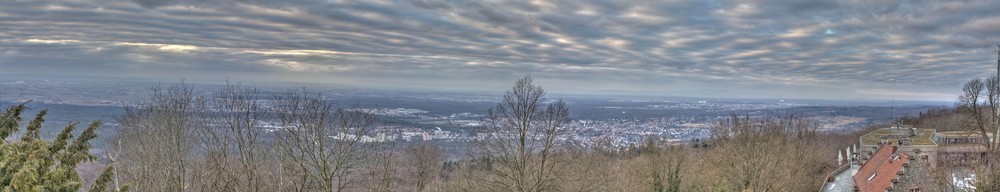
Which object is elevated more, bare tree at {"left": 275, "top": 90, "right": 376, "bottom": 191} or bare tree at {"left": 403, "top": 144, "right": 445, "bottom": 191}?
bare tree at {"left": 275, "top": 90, "right": 376, "bottom": 191}

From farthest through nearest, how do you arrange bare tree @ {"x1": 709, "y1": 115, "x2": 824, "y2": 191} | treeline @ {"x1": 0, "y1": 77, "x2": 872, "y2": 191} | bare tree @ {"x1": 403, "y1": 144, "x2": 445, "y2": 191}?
Answer: bare tree @ {"x1": 403, "y1": 144, "x2": 445, "y2": 191}
bare tree @ {"x1": 709, "y1": 115, "x2": 824, "y2": 191}
treeline @ {"x1": 0, "y1": 77, "x2": 872, "y2": 191}

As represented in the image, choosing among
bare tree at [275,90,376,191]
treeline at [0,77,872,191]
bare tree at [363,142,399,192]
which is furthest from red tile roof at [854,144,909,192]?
bare tree at [275,90,376,191]

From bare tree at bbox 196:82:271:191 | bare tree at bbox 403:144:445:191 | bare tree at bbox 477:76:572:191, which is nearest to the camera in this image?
bare tree at bbox 196:82:271:191

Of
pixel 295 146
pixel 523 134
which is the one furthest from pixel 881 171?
pixel 295 146

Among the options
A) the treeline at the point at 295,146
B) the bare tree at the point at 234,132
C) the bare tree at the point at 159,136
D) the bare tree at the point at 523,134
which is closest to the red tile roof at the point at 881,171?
the treeline at the point at 295,146

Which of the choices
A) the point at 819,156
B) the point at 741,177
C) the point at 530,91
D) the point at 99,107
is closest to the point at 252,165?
the point at 530,91

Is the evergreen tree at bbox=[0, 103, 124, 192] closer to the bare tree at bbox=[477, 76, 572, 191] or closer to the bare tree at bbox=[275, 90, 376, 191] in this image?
the bare tree at bbox=[275, 90, 376, 191]

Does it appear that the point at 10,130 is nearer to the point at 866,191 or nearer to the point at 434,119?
the point at 866,191
